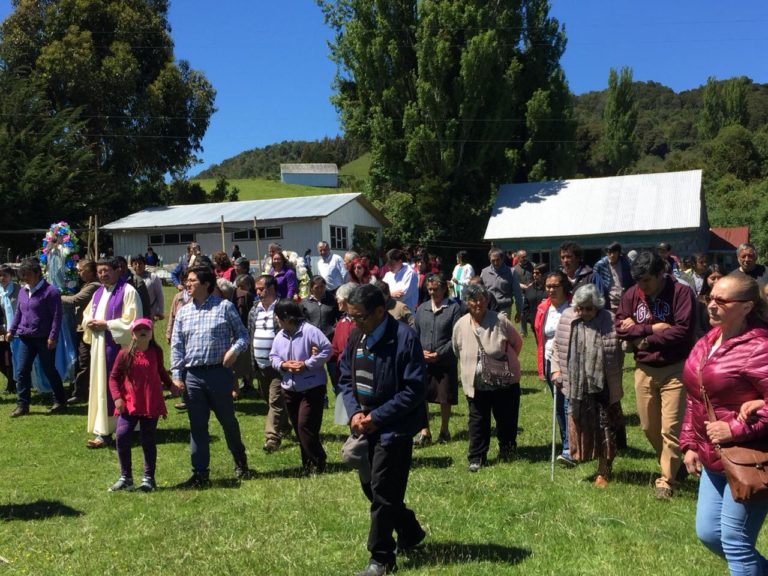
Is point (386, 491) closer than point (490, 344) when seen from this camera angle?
Yes

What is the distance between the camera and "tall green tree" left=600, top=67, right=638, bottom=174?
80.4 m

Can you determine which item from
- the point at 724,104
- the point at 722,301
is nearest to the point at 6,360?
the point at 722,301

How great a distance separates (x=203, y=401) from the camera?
7.06m

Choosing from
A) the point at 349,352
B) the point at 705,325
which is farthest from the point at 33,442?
the point at 705,325

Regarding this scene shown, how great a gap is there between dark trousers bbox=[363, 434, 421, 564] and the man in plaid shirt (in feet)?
8.53

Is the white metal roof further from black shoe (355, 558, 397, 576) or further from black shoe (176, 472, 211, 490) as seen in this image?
black shoe (355, 558, 397, 576)

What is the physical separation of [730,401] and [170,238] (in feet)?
128

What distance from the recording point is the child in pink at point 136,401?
699 cm

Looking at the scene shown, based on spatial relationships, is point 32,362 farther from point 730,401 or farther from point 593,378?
point 730,401

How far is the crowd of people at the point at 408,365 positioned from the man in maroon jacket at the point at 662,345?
1 cm

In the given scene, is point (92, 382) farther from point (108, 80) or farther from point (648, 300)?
point (108, 80)

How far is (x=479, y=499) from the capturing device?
20.7ft

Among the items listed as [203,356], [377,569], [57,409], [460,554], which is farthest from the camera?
[57,409]

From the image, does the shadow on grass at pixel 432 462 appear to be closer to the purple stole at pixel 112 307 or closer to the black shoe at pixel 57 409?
the purple stole at pixel 112 307
